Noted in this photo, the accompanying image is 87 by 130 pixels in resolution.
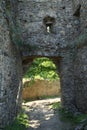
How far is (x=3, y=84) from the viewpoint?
6785 millimetres

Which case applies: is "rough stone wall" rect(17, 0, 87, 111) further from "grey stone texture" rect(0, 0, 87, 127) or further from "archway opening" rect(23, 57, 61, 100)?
"archway opening" rect(23, 57, 61, 100)

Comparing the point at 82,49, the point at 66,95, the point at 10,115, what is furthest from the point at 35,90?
the point at 10,115

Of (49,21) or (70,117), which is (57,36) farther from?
(70,117)

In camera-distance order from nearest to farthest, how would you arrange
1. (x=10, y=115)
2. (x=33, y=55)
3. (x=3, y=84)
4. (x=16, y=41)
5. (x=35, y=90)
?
(x=3, y=84)
(x=10, y=115)
(x=16, y=41)
(x=33, y=55)
(x=35, y=90)

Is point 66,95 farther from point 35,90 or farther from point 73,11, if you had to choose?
point 35,90

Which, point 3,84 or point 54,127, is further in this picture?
point 54,127

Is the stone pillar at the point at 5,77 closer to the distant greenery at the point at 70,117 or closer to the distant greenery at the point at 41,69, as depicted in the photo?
the distant greenery at the point at 70,117

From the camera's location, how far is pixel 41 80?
59.2 ft

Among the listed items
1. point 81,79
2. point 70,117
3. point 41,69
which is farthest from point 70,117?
point 41,69

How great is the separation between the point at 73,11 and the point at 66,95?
355 centimetres

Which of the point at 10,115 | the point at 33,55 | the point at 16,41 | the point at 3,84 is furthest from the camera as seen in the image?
the point at 33,55

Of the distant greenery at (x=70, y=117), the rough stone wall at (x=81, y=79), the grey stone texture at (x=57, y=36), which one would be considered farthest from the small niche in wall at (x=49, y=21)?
the distant greenery at (x=70, y=117)

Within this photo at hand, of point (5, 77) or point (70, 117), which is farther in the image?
point (70, 117)

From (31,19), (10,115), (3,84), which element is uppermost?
(31,19)
